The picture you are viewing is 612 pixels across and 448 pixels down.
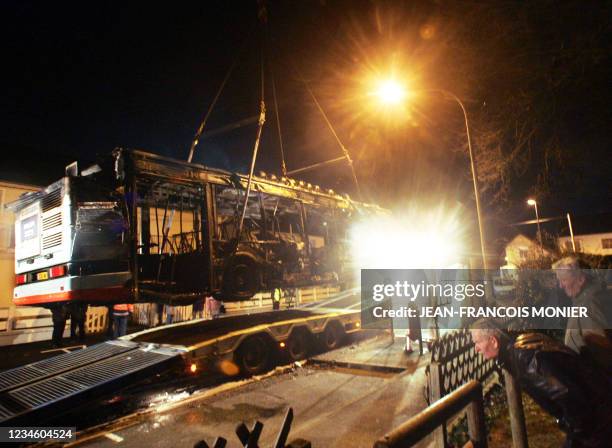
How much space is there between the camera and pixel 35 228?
21.5ft

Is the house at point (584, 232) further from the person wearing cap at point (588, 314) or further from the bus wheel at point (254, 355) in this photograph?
the person wearing cap at point (588, 314)

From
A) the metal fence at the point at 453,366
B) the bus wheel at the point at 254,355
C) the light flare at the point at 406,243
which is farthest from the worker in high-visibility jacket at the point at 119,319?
the metal fence at the point at 453,366

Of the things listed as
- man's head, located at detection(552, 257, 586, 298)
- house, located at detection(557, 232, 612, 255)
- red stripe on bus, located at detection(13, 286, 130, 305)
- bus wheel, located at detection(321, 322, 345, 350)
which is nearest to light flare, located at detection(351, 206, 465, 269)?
bus wheel, located at detection(321, 322, 345, 350)

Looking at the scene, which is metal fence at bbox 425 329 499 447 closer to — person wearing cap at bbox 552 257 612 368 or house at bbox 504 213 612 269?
person wearing cap at bbox 552 257 612 368

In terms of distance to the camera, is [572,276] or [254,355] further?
[254,355]

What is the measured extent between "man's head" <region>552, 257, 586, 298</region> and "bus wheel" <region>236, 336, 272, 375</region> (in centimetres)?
547

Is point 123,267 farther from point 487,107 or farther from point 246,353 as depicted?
point 487,107

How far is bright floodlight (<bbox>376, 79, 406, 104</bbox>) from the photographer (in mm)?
9672

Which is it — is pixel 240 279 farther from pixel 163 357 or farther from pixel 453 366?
pixel 453 366

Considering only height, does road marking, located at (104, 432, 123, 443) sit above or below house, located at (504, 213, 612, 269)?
below

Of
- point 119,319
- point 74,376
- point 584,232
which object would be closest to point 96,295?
point 74,376

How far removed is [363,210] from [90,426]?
878 cm

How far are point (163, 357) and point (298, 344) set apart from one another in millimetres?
3656

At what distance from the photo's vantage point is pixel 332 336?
959cm
